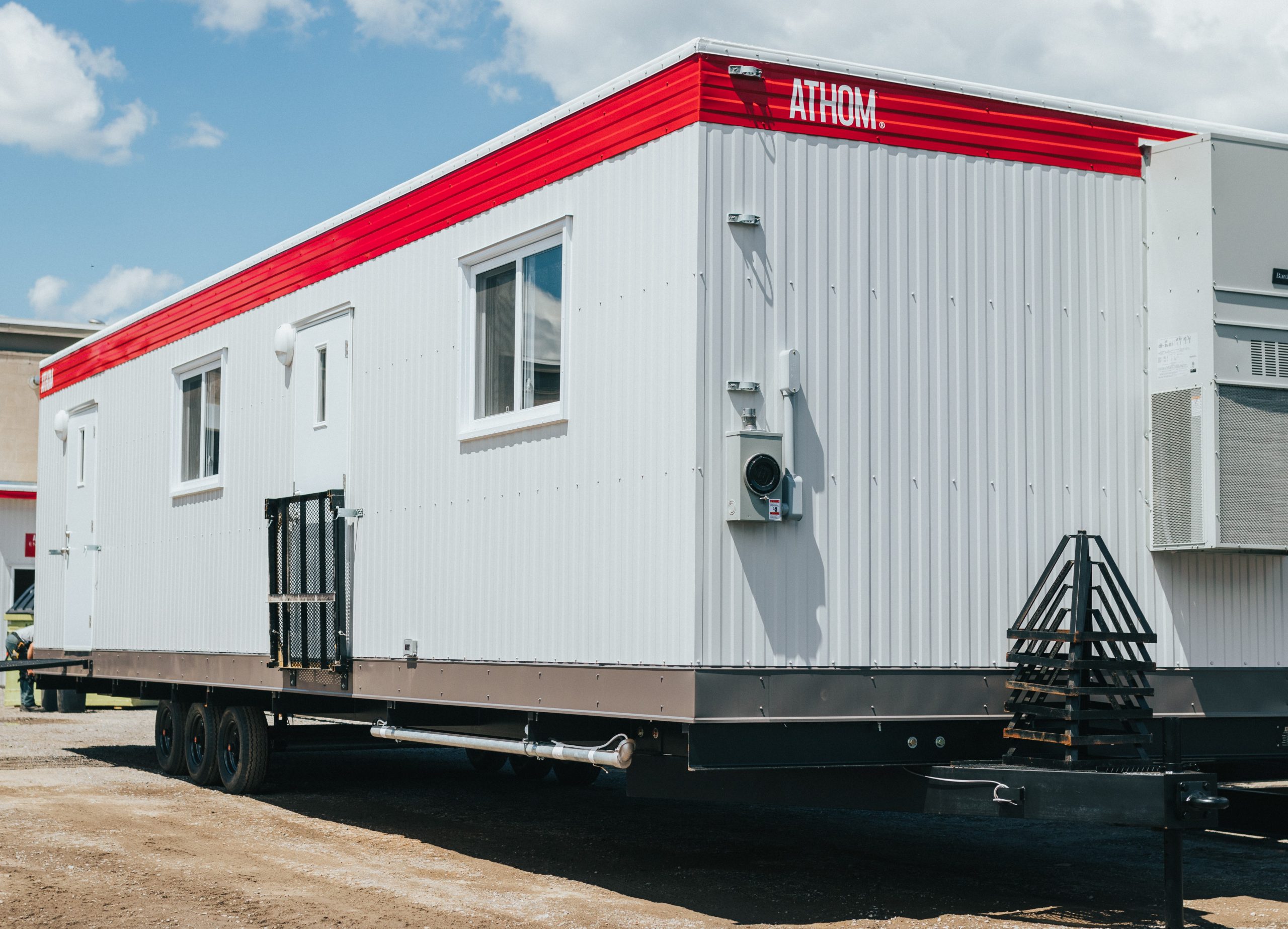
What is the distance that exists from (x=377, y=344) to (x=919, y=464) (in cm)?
370

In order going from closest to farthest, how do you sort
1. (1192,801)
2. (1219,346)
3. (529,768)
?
(1192,801) < (1219,346) < (529,768)

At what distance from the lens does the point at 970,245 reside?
6.93 m

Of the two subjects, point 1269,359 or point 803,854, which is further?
point 803,854

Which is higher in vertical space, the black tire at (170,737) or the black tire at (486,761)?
the black tire at (170,737)

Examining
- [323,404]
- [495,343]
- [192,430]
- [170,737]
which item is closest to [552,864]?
[495,343]

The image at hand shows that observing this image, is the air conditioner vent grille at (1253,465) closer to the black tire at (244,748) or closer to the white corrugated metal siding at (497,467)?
the white corrugated metal siding at (497,467)

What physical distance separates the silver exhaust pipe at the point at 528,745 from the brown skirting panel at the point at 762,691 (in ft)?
0.57

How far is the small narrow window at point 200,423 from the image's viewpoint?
11078 mm

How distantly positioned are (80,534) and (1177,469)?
1010 centimetres

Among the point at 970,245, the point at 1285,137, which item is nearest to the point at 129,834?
the point at 970,245

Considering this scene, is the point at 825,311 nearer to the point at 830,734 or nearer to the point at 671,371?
the point at 671,371

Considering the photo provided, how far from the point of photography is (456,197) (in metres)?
8.26

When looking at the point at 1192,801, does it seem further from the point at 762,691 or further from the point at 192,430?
the point at 192,430

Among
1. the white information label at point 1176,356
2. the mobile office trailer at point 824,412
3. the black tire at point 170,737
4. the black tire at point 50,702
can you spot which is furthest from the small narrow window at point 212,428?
the black tire at point 50,702
